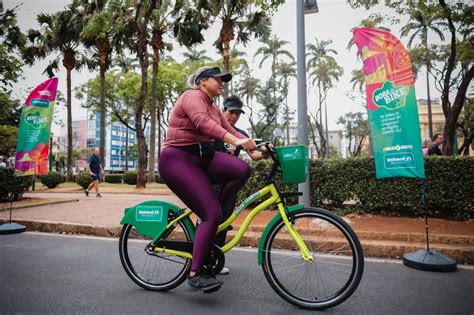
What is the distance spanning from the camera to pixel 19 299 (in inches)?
108

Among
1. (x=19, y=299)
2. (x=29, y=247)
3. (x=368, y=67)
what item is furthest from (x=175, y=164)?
(x=29, y=247)

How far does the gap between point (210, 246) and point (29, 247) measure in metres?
3.76

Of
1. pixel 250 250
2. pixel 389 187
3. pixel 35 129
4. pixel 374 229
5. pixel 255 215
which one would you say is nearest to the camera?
pixel 255 215

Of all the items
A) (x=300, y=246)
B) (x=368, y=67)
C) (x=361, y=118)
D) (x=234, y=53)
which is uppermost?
(x=234, y=53)

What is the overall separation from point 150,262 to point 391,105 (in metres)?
3.70

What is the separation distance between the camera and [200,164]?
110 inches

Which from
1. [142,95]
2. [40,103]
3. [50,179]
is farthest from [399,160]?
[50,179]

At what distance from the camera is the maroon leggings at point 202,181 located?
8.59 ft

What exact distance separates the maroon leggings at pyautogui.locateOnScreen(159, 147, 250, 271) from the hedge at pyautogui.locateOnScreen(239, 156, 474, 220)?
395 cm

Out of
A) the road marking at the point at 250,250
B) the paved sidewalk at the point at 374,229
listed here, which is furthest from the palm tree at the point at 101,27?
the road marking at the point at 250,250

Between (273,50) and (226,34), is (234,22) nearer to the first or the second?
(226,34)

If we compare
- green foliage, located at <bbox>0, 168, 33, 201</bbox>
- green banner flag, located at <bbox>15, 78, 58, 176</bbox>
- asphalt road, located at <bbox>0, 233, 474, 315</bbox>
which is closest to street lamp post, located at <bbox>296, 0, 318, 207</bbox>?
asphalt road, located at <bbox>0, 233, 474, 315</bbox>

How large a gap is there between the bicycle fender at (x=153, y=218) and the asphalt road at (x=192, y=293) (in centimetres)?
59

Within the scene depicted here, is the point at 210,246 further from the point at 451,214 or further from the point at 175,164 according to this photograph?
the point at 451,214
